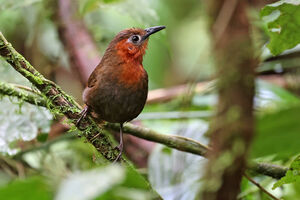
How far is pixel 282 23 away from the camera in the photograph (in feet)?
6.66

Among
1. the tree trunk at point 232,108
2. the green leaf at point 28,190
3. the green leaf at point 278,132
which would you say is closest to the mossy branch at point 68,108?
the green leaf at point 278,132

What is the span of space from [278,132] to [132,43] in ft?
5.77

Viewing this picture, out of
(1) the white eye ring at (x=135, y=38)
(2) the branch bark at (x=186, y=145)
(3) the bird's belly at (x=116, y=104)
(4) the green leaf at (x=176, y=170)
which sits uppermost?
(1) the white eye ring at (x=135, y=38)

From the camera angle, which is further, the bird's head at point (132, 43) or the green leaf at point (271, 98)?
the green leaf at point (271, 98)

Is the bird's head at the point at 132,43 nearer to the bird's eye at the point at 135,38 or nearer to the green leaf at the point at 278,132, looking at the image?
the bird's eye at the point at 135,38

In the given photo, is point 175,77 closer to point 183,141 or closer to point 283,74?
point 283,74

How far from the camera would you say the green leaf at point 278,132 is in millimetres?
1677

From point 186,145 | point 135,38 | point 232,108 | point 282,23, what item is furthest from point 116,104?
point 232,108

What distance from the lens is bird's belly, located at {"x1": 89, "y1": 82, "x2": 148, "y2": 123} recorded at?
2904 millimetres

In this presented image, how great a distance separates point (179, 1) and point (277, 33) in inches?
188

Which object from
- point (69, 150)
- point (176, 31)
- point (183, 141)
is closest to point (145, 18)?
point (183, 141)

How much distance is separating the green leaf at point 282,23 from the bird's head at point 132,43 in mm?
1187

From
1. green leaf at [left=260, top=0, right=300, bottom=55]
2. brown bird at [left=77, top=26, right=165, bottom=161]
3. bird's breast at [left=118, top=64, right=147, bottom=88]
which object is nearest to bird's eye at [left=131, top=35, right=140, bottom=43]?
brown bird at [left=77, top=26, right=165, bottom=161]

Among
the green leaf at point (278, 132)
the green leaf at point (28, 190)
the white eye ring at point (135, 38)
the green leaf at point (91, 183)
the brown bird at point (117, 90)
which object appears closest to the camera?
the green leaf at point (91, 183)
